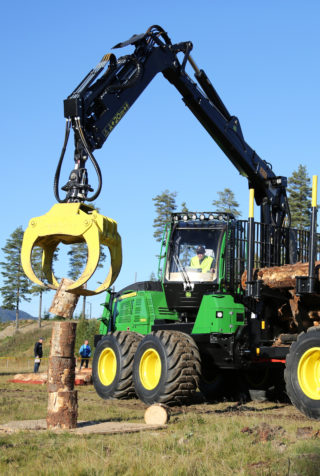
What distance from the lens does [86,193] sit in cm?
1045

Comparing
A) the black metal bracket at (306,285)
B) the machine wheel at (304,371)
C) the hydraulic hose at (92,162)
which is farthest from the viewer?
the black metal bracket at (306,285)

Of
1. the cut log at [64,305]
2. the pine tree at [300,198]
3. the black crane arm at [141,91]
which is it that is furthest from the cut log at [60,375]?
the pine tree at [300,198]

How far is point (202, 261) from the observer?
14.2 meters

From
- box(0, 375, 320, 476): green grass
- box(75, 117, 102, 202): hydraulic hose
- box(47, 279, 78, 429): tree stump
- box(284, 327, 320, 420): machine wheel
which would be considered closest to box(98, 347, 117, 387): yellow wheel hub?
box(0, 375, 320, 476): green grass

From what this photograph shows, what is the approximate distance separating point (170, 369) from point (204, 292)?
191 centimetres

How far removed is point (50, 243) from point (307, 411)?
4.92 meters

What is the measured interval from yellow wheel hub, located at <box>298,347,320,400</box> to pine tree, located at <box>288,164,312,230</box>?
4024 centimetres

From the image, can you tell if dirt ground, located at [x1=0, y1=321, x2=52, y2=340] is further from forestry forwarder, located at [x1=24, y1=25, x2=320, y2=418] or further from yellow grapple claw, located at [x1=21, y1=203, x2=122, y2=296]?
yellow grapple claw, located at [x1=21, y1=203, x2=122, y2=296]

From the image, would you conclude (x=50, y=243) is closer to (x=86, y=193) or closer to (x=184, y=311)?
(x=86, y=193)

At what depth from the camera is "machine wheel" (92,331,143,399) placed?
1479 cm

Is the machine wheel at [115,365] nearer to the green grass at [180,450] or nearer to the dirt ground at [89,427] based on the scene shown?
the green grass at [180,450]

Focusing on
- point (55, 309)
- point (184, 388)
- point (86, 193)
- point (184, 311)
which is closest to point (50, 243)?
point (86, 193)

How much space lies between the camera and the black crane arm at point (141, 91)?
11.7 m

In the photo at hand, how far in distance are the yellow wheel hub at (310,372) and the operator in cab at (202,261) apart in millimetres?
3256
